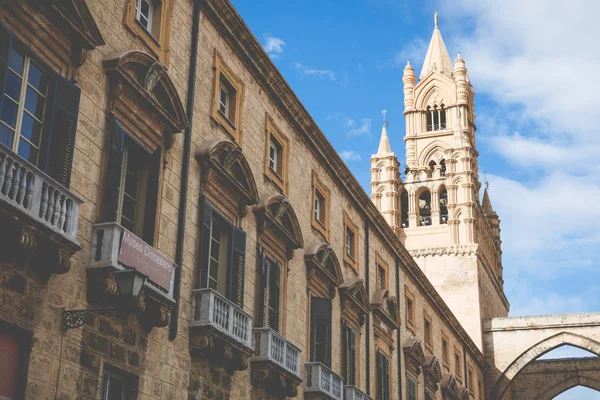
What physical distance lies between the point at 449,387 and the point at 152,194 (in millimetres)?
Answer: 25176

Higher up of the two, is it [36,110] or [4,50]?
[4,50]

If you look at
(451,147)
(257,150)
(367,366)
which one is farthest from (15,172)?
(451,147)

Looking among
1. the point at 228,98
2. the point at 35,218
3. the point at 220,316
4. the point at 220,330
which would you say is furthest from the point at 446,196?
the point at 35,218

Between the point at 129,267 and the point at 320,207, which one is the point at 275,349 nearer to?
the point at 129,267

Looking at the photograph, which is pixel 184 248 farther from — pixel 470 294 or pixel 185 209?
pixel 470 294

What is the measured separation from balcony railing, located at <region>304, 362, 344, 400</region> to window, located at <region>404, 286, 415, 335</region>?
36.2 ft

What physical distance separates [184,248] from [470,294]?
3706cm

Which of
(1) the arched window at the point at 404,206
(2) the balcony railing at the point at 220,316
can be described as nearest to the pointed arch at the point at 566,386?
(1) the arched window at the point at 404,206

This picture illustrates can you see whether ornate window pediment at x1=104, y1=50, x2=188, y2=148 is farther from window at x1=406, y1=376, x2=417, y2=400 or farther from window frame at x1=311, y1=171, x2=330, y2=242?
window at x1=406, y1=376, x2=417, y2=400

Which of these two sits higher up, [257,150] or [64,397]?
[257,150]

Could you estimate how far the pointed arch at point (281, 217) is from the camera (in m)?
19.2

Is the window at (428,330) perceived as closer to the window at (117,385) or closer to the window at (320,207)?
the window at (320,207)

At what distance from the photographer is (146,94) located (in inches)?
564

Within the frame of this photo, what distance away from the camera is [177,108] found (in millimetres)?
15430
